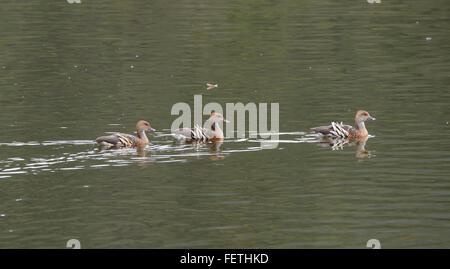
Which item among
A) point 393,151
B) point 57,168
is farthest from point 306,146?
point 57,168

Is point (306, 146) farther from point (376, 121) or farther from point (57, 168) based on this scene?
point (57, 168)

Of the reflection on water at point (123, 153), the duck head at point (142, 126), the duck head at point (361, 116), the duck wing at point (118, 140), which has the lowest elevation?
the reflection on water at point (123, 153)

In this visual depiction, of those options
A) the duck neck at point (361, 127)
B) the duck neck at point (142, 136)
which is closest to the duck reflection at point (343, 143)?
the duck neck at point (361, 127)

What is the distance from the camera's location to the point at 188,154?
22.2m

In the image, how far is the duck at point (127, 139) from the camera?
22469mm

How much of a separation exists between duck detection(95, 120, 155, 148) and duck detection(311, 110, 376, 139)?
4535mm

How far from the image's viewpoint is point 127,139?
22922mm

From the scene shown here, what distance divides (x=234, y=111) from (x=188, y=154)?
6.50 meters

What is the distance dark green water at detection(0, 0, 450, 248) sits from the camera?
1585cm

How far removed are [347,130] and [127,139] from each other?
6.02 m

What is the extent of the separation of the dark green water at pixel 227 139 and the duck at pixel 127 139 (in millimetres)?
327

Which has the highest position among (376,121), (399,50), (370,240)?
(399,50)

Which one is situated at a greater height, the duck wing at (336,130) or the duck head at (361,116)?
the duck head at (361,116)

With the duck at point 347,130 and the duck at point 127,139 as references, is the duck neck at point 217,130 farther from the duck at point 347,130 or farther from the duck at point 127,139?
the duck at point 347,130
